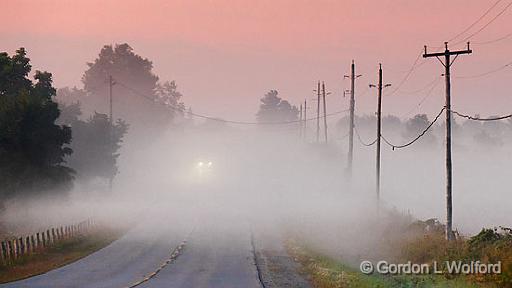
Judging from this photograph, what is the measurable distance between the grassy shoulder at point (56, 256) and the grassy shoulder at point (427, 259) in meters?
11.6

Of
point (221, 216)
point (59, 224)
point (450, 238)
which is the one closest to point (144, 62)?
point (221, 216)

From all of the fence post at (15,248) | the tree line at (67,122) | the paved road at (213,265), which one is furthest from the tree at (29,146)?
the fence post at (15,248)

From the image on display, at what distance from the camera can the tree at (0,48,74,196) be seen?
54.9 metres

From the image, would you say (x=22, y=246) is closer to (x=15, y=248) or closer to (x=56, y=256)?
(x=15, y=248)

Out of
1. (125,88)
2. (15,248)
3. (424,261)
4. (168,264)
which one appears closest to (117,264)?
(168,264)

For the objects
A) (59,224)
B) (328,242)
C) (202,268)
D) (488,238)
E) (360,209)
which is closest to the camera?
(488,238)

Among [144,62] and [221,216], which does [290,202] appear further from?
[144,62]

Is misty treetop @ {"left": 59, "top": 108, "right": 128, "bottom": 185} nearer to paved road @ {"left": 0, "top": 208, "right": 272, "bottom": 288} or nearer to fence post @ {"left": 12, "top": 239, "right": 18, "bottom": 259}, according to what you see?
paved road @ {"left": 0, "top": 208, "right": 272, "bottom": 288}

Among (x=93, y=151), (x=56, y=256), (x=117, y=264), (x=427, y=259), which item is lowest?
(x=56, y=256)

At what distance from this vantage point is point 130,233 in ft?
180

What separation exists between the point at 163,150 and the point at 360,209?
297ft

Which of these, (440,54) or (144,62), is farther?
(144,62)

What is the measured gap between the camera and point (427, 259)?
1384 inches

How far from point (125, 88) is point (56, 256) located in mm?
100342
